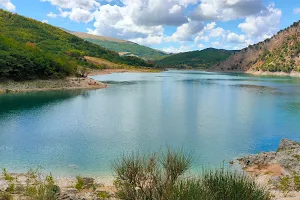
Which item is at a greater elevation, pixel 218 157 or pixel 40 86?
pixel 40 86

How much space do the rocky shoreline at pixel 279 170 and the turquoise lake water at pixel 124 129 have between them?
238 cm

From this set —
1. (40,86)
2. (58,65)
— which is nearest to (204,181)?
(40,86)

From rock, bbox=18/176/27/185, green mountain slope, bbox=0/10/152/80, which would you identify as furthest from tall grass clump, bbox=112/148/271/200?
green mountain slope, bbox=0/10/152/80

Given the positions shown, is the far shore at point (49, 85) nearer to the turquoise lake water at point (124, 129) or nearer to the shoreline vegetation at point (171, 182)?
the turquoise lake water at point (124, 129)

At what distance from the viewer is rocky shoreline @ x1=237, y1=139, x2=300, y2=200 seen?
630 inches

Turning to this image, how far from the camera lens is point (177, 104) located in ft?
175

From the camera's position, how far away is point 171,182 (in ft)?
35.2

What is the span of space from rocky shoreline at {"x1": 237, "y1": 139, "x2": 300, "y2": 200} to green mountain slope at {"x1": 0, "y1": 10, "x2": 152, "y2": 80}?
5389 cm

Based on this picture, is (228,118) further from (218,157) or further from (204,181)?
(204,181)

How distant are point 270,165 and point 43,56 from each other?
64064mm

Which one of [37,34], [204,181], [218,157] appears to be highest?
[37,34]

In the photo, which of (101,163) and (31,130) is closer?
(101,163)

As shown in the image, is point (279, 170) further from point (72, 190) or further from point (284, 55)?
point (284, 55)

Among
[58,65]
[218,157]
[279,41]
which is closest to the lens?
[218,157]
